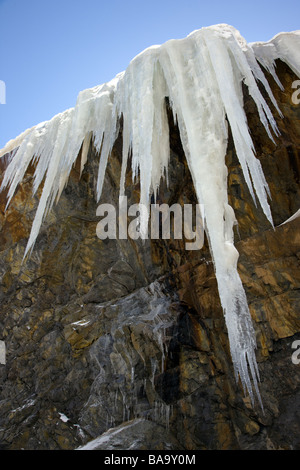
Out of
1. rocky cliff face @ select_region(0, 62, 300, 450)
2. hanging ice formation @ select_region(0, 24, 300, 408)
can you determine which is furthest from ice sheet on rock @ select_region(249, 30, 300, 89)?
rocky cliff face @ select_region(0, 62, 300, 450)

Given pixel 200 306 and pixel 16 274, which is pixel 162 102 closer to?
pixel 200 306

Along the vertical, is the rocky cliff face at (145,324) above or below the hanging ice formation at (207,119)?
below

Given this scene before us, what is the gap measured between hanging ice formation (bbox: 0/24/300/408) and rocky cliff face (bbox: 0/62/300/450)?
15.9 inches

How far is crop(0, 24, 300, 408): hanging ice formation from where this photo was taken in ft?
14.1

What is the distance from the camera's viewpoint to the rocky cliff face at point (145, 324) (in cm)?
481

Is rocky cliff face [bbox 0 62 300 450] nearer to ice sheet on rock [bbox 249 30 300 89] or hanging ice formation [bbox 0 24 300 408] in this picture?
ice sheet on rock [bbox 249 30 300 89]

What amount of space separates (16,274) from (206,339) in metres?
4.54

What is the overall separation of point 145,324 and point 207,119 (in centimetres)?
337

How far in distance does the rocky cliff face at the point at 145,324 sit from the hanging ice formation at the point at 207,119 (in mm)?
405

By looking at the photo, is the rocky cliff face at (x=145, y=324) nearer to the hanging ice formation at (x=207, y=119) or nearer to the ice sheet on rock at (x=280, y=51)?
the ice sheet on rock at (x=280, y=51)

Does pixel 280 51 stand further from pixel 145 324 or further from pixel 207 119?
pixel 145 324

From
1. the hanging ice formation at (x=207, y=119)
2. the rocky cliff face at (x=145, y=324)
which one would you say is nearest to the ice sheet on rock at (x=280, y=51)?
the hanging ice formation at (x=207, y=119)

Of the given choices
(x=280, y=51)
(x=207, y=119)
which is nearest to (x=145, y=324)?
(x=207, y=119)

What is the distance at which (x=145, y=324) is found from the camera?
5.76 metres
